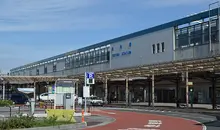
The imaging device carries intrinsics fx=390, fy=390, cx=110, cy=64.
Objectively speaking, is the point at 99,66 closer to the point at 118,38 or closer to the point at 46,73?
the point at 118,38

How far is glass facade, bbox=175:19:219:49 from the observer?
51.8m

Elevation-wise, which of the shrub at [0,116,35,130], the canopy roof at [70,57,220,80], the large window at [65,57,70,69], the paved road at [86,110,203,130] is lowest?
the paved road at [86,110,203,130]

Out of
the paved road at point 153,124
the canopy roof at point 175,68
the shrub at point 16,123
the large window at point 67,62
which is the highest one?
the large window at point 67,62

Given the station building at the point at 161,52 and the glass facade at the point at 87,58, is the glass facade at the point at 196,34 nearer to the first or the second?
the station building at the point at 161,52

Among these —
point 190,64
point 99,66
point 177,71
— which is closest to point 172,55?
point 177,71

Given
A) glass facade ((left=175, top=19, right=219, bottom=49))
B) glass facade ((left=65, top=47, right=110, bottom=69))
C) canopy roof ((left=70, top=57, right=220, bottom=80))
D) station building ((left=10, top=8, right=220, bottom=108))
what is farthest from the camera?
glass facade ((left=65, top=47, right=110, bottom=69))

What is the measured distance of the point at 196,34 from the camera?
55.7 meters

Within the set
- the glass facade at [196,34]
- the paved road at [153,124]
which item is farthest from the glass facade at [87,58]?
the paved road at [153,124]

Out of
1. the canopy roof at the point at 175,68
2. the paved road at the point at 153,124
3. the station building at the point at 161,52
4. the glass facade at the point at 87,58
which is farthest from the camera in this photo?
the glass facade at the point at 87,58

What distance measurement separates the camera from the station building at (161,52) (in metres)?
53.4

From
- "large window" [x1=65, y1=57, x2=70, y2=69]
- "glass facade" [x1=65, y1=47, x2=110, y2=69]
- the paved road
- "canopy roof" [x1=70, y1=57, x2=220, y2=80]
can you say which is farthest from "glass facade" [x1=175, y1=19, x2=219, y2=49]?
"large window" [x1=65, y1=57, x2=70, y2=69]

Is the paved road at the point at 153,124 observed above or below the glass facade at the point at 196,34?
below

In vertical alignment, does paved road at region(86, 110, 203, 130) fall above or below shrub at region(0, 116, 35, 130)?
below

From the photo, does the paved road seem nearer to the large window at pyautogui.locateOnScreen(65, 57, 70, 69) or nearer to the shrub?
the shrub
